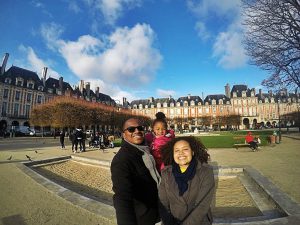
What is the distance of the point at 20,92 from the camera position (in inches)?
2035

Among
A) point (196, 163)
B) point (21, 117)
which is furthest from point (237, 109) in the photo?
point (196, 163)

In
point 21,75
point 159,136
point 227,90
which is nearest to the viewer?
point 159,136

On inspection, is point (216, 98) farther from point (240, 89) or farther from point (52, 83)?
point (52, 83)

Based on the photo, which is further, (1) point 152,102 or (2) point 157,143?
(1) point 152,102

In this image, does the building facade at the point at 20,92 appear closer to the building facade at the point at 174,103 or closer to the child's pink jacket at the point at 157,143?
the building facade at the point at 174,103

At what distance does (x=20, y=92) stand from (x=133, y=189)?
5669 cm

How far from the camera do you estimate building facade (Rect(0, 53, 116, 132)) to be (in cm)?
4769

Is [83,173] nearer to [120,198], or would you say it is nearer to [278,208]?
[278,208]

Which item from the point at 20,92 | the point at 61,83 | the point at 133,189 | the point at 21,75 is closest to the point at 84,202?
the point at 133,189

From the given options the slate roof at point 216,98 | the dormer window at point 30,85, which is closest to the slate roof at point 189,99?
the slate roof at point 216,98

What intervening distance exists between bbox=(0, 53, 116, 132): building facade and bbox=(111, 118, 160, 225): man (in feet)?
165

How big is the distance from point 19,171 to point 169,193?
845 centimetres

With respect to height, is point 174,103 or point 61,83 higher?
point 61,83

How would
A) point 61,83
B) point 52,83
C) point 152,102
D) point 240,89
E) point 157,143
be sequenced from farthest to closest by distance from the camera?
point 152,102, point 240,89, point 61,83, point 52,83, point 157,143
